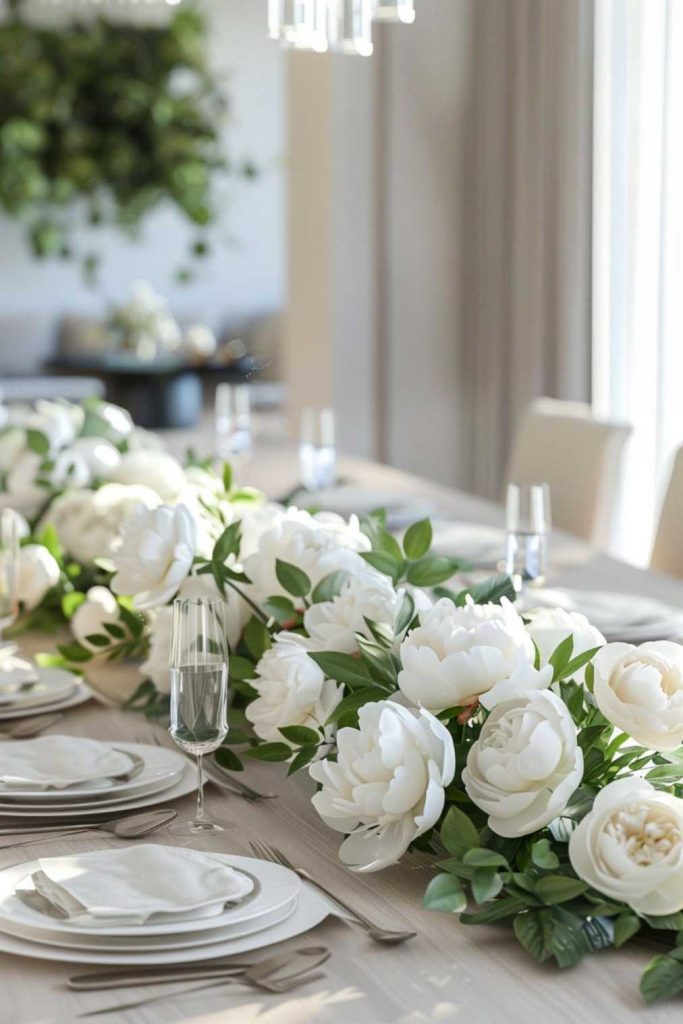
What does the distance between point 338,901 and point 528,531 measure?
0.93 meters

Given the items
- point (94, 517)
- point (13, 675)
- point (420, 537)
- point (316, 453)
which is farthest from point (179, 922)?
point (316, 453)

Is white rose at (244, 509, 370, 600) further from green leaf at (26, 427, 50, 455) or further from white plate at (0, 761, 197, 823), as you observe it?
green leaf at (26, 427, 50, 455)

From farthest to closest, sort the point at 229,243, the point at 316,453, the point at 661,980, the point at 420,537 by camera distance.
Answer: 1. the point at 229,243
2. the point at 316,453
3. the point at 420,537
4. the point at 661,980

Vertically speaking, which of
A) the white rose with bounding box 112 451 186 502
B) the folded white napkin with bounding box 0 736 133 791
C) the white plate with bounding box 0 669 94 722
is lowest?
the white plate with bounding box 0 669 94 722

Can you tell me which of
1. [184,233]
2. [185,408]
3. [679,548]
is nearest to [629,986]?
[679,548]

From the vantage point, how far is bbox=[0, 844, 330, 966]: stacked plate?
0.92 m

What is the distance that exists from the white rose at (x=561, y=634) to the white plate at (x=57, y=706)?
63cm

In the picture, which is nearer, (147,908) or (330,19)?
(147,908)

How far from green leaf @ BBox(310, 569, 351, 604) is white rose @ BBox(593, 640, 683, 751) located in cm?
31

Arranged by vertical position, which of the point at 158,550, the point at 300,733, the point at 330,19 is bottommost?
the point at 300,733

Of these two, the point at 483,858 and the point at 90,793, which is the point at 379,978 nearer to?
the point at 483,858

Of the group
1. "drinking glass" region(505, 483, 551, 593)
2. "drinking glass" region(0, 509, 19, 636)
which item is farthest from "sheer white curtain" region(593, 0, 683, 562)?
"drinking glass" region(0, 509, 19, 636)

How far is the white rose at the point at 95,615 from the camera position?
169 centimetres

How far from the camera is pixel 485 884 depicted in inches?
36.9
